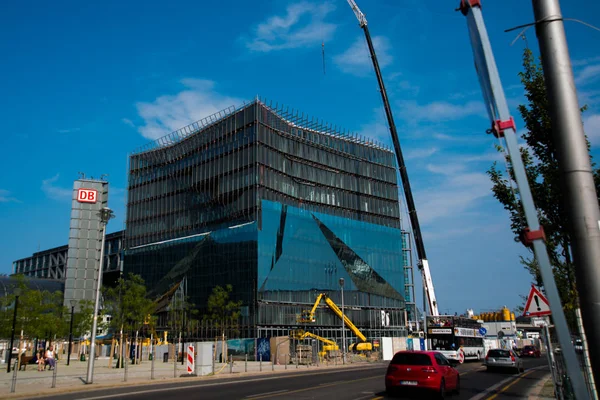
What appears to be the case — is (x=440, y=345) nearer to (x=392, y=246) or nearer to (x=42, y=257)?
(x=392, y=246)

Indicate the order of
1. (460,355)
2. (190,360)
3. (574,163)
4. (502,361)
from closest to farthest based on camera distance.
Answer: (574,163), (190,360), (502,361), (460,355)

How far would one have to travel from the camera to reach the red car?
17.0 meters

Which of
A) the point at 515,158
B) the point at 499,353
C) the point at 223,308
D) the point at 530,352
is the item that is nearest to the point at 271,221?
the point at 223,308

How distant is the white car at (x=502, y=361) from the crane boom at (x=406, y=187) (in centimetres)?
2088

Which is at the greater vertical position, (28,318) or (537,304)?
(28,318)

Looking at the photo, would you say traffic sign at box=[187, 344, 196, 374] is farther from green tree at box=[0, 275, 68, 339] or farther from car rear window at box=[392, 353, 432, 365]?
green tree at box=[0, 275, 68, 339]

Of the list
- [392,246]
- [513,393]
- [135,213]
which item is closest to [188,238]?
[135,213]

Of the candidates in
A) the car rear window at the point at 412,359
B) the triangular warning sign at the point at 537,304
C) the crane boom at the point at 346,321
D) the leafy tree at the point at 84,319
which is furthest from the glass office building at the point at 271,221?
the triangular warning sign at the point at 537,304

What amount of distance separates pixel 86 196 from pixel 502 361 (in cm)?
6038

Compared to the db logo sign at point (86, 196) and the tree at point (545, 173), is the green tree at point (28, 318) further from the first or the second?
the tree at point (545, 173)

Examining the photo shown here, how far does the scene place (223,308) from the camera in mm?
65250

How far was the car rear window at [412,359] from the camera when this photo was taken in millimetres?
17562

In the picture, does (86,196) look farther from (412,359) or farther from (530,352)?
(412,359)

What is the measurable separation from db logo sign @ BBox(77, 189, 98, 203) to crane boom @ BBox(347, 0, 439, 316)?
42.8m
